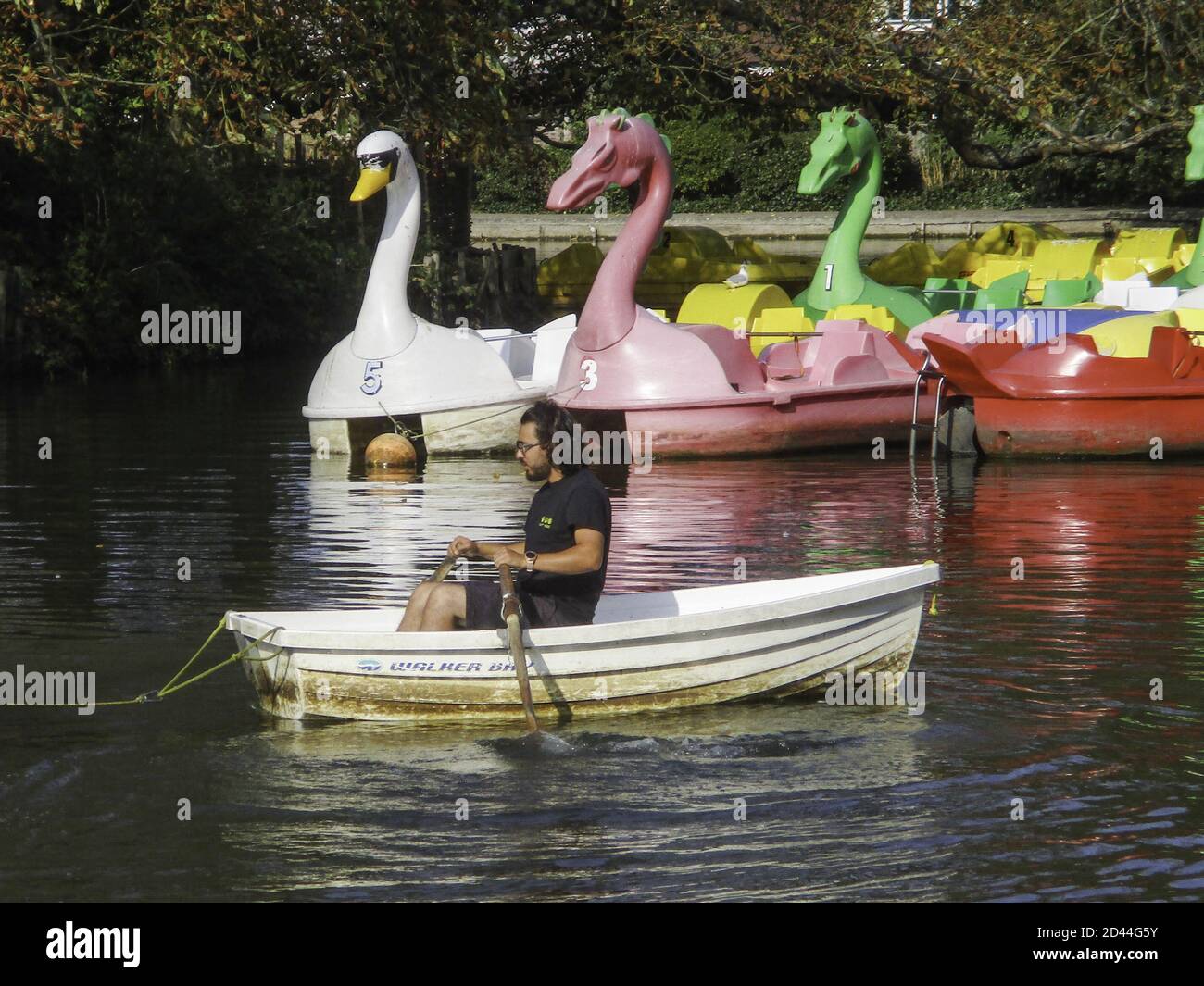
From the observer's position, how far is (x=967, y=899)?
6.76 meters

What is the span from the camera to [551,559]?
8891 millimetres

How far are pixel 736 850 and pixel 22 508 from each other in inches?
370

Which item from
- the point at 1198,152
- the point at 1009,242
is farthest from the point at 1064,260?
the point at 1009,242

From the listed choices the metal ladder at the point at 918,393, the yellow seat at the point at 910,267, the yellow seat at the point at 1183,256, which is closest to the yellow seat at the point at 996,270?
the yellow seat at the point at 910,267

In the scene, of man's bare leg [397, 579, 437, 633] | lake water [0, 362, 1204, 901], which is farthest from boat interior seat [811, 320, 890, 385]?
man's bare leg [397, 579, 437, 633]

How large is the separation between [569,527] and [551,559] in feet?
0.60

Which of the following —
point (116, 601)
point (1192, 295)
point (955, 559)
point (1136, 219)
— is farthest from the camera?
point (1136, 219)

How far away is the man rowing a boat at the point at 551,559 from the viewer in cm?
888

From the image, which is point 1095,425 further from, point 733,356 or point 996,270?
point 996,270

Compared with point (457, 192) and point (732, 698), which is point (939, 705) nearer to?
point (732, 698)

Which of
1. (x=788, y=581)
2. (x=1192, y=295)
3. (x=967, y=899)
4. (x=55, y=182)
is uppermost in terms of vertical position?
(x=55, y=182)

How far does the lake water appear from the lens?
7.05 metres

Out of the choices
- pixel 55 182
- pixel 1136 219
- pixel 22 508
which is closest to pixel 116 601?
pixel 22 508
